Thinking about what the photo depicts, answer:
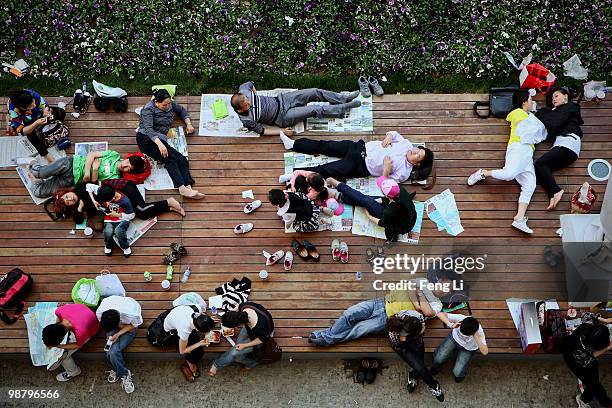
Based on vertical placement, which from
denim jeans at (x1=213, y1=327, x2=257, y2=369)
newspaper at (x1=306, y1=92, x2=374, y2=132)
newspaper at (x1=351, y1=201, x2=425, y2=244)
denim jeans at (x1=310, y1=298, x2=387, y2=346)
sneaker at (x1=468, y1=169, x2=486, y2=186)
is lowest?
denim jeans at (x1=213, y1=327, x2=257, y2=369)

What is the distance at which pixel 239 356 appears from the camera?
7.40 meters

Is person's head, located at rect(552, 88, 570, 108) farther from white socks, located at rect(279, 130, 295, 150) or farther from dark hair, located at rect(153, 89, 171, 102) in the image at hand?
dark hair, located at rect(153, 89, 171, 102)

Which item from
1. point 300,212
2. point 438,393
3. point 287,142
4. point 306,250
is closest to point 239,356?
point 306,250

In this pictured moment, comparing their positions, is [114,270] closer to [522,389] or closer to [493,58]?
[522,389]

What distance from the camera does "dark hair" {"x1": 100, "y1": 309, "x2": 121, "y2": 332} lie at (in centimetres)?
695

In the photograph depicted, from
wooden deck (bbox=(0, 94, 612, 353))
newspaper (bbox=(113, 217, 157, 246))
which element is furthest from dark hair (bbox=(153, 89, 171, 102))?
newspaper (bbox=(113, 217, 157, 246))

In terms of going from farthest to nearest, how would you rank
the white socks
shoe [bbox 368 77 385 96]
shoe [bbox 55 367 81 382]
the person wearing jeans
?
shoe [bbox 368 77 385 96], the white socks, shoe [bbox 55 367 81 382], the person wearing jeans

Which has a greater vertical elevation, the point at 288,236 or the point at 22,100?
the point at 22,100

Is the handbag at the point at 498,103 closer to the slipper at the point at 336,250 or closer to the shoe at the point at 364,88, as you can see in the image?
the shoe at the point at 364,88

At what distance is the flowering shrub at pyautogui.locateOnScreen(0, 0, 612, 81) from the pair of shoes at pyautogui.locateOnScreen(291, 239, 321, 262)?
2.95 m

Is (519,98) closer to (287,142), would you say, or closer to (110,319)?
(287,142)

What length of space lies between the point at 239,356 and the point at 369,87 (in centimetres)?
433

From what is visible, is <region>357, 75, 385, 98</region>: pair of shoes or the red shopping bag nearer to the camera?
the red shopping bag

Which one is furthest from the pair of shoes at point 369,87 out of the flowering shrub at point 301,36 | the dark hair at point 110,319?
the dark hair at point 110,319
